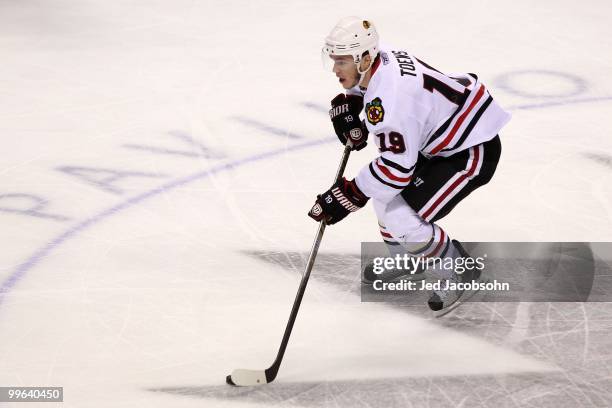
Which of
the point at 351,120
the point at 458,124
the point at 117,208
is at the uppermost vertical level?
the point at 458,124

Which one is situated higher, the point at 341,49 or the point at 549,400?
the point at 341,49

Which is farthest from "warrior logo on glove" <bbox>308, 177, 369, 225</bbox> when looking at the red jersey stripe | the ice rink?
the ice rink

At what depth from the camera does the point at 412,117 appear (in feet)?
10.6

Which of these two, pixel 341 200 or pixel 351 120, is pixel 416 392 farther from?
pixel 351 120

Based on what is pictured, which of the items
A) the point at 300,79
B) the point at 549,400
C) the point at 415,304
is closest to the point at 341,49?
the point at 415,304

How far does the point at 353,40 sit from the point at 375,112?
25 cm

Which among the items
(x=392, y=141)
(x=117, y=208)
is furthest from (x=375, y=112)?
(x=117, y=208)

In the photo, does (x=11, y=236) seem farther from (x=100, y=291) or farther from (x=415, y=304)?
(x=415, y=304)

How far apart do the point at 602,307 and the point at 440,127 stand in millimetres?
976

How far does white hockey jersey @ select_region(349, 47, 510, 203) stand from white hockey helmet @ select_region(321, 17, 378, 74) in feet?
0.26

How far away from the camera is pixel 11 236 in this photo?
14.0 feet

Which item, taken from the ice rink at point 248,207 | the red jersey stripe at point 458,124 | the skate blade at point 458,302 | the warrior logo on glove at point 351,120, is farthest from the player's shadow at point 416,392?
the warrior logo on glove at point 351,120

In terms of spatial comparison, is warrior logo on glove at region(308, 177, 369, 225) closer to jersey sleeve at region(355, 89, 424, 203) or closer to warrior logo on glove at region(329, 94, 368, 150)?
jersey sleeve at region(355, 89, 424, 203)

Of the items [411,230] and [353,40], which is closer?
[353,40]
